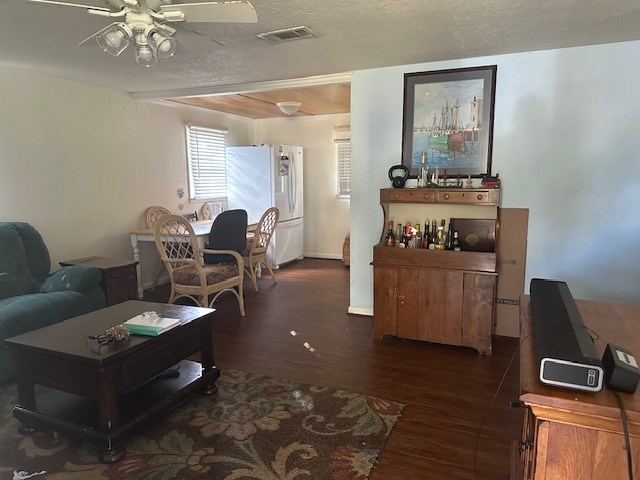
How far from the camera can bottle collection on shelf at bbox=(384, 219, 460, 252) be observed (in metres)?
3.43

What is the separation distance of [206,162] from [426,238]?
3.78 metres

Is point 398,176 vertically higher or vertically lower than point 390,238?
higher

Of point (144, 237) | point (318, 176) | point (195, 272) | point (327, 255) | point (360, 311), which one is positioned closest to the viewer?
point (195, 272)

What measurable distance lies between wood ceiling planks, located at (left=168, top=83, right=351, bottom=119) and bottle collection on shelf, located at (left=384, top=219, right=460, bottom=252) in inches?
65.7

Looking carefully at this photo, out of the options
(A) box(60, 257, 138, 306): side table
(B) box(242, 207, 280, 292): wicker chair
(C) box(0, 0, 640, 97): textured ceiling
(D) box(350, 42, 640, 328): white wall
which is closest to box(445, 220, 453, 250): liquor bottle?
(D) box(350, 42, 640, 328): white wall

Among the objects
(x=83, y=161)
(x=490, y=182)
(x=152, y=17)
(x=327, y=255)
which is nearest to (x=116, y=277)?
(x=83, y=161)

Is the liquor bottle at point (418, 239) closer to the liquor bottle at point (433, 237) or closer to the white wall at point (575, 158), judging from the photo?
the liquor bottle at point (433, 237)

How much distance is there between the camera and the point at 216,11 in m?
1.97

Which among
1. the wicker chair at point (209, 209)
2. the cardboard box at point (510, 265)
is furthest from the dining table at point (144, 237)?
the cardboard box at point (510, 265)

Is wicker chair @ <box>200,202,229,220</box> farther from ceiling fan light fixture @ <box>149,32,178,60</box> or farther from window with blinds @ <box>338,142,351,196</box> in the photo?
ceiling fan light fixture @ <box>149,32,178,60</box>

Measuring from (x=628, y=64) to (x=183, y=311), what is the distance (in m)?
3.58

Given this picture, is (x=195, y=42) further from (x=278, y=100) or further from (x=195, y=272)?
(x=278, y=100)

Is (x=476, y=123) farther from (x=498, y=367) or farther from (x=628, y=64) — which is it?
(x=498, y=367)

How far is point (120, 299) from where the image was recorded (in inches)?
149
